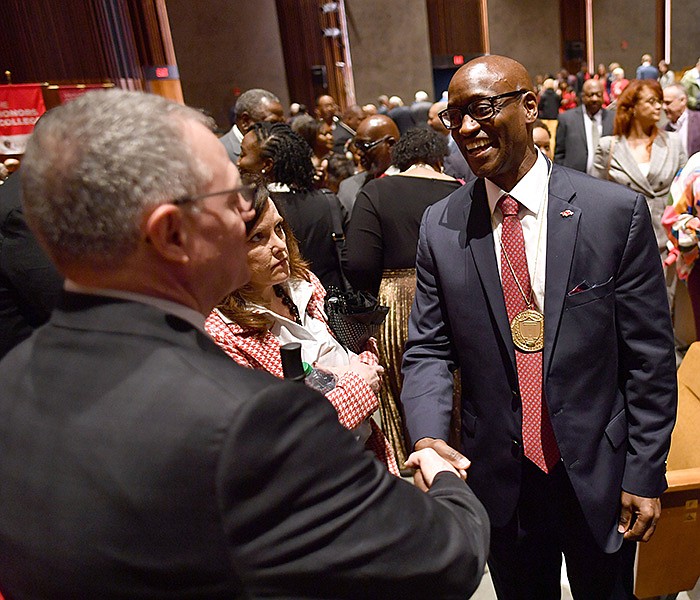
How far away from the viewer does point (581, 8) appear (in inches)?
687

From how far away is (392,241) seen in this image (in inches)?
111

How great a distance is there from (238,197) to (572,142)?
5330mm

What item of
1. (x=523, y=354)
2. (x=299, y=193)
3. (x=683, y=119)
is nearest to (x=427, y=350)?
(x=523, y=354)

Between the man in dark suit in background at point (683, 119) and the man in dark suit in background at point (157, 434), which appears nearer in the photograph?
the man in dark suit in background at point (157, 434)

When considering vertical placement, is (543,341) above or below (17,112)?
below

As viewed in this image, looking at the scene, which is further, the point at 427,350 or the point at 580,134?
the point at 580,134

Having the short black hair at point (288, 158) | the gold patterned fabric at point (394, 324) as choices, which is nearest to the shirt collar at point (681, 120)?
the gold patterned fabric at point (394, 324)

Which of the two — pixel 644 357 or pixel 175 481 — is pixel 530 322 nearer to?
pixel 644 357

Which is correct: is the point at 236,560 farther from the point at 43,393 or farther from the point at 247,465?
the point at 43,393

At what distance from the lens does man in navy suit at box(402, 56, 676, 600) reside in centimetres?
142

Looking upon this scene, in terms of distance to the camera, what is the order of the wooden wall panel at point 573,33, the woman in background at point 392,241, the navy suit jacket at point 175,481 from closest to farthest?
1. the navy suit jacket at point 175,481
2. the woman in background at point 392,241
3. the wooden wall panel at point 573,33

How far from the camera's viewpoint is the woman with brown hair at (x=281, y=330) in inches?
65.4

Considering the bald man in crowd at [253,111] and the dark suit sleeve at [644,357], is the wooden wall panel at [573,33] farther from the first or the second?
the dark suit sleeve at [644,357]

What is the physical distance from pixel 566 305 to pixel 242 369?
0.93m
